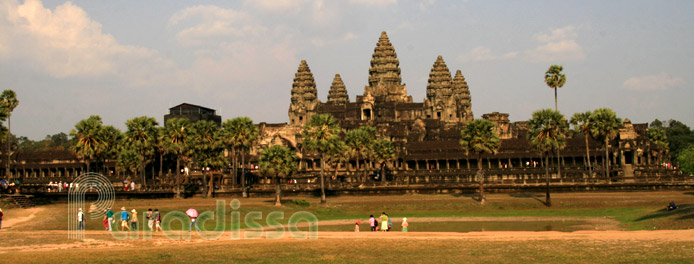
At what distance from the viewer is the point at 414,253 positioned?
42406 millimetres

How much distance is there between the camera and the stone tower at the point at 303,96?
600 ft

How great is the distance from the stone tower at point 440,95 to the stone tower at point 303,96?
26.5m

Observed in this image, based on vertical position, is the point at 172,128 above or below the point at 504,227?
above

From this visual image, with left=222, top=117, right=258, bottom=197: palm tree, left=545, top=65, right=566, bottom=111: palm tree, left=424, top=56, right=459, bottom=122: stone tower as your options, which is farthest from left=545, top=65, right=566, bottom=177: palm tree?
left=424, top=56, right=459, bottom=122: stone tower

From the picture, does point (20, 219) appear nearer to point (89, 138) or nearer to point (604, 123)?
point (89, 138)

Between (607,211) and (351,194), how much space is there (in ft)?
109

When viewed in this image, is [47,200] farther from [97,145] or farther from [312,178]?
[312,178]

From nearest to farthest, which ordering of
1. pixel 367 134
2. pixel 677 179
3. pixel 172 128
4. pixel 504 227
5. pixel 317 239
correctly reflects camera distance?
pixel 317 239
pixel 504 227
pixel 677 179
pixel 172 128
pixel 367 134

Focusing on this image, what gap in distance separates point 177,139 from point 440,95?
306 feet

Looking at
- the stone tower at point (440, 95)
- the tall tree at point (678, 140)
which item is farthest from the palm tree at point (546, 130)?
the stone tower at point (440, 95)

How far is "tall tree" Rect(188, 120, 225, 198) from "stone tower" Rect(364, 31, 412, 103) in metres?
77.6

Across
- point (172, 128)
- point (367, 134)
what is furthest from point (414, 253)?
point (367, 134)

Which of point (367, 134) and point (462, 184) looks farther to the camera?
point (367, 134)

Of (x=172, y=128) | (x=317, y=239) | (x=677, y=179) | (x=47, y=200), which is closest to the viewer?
(x=317, y=239)
